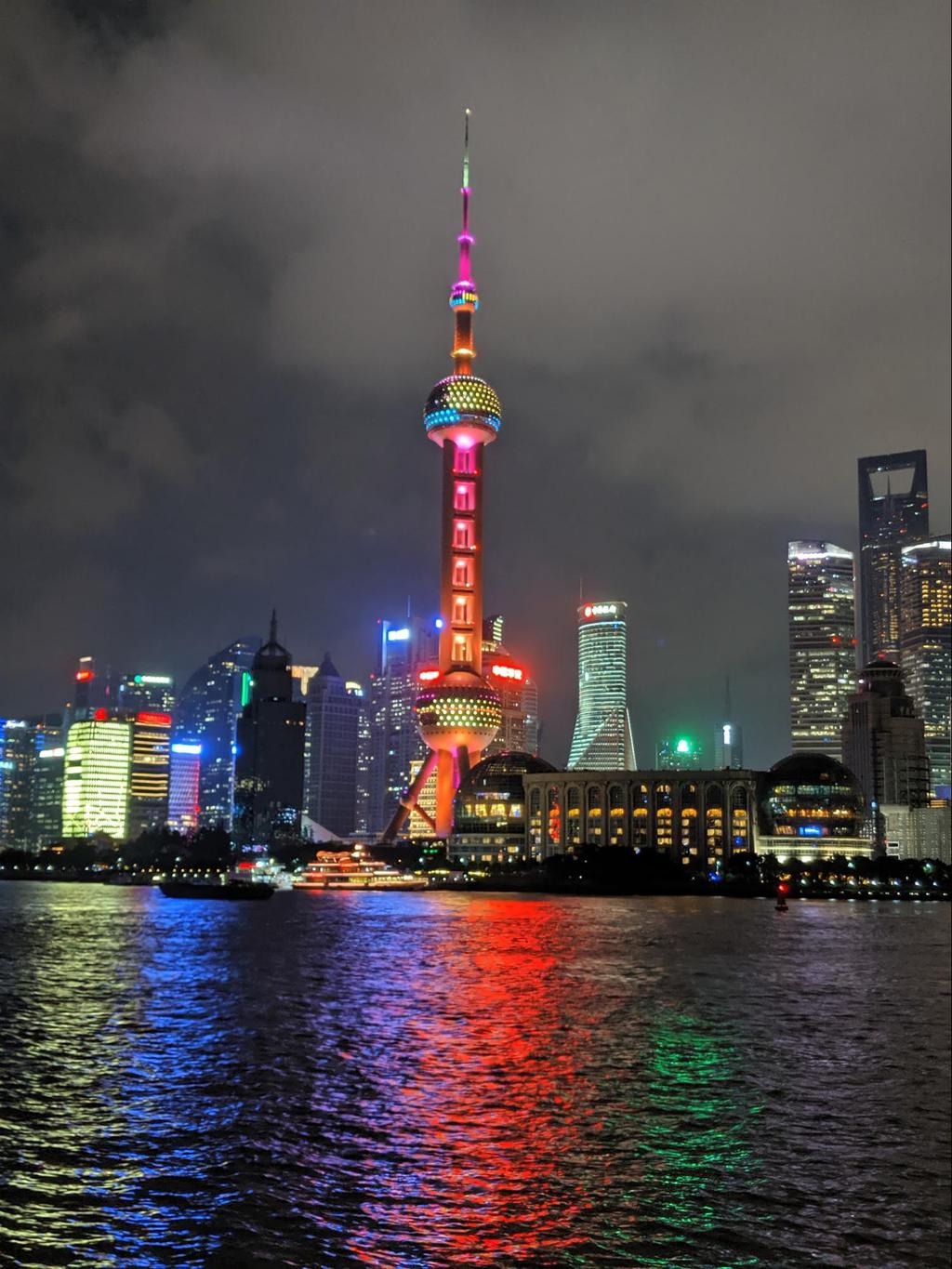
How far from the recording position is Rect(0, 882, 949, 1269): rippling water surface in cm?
1902

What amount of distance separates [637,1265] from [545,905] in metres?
120

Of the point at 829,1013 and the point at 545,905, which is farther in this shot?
the point at 545,905

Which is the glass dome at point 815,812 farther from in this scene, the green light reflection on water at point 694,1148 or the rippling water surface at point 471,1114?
the green light reflection on water at point 694,1148

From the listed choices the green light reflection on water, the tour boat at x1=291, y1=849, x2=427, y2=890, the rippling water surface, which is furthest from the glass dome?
the green light reflection on water

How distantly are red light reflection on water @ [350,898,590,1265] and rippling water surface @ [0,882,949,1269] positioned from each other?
9cm

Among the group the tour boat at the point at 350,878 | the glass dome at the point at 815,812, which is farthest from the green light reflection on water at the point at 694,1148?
the glass dome at the point at 815,812

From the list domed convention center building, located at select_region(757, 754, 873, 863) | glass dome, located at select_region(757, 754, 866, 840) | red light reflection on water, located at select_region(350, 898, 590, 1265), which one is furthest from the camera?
glass dome, located at select_region(757, 754, 866, 840)

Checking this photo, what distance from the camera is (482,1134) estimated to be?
84.0 ft

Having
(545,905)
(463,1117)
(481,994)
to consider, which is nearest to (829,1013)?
(481,994)

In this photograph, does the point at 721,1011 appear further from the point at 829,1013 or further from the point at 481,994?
the point at 481,994

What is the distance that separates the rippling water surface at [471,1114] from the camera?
1902cm

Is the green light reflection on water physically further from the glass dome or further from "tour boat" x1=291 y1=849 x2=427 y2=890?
the glass dome

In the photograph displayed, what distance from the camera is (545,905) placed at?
13600 cm

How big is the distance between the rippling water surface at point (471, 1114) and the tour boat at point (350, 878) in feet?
402
